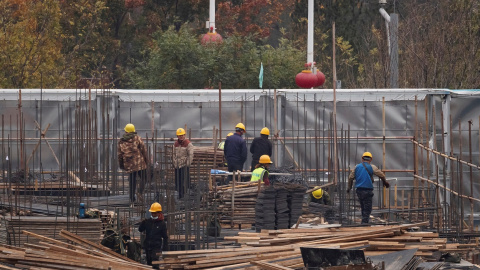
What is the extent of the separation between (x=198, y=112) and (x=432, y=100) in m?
5.76

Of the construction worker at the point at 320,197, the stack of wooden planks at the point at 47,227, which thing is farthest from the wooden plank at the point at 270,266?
the construction worker at the point at 320,197

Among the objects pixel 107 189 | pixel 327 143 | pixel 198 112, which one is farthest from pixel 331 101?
pixel 107 189

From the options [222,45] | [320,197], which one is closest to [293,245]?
[320,197]

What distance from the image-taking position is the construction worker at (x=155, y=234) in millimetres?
19172

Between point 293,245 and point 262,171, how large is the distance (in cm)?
393

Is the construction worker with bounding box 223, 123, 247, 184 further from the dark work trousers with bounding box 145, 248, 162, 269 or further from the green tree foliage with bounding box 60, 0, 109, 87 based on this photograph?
the green tree foliage with bounding box 60, 0, 109, 87

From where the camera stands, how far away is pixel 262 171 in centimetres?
2183

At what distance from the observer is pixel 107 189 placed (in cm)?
2314

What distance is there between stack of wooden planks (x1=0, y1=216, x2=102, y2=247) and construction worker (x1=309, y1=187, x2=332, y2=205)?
5.48 meters

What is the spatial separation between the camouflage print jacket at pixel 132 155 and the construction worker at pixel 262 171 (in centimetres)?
223

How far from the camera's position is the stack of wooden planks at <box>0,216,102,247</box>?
1956 centimetres

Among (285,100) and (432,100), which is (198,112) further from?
(432,100)

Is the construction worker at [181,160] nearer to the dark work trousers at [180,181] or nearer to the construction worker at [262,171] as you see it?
the dark work trousers at [180,181]

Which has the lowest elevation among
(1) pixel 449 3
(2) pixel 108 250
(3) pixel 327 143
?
(2) pixel 108 250
